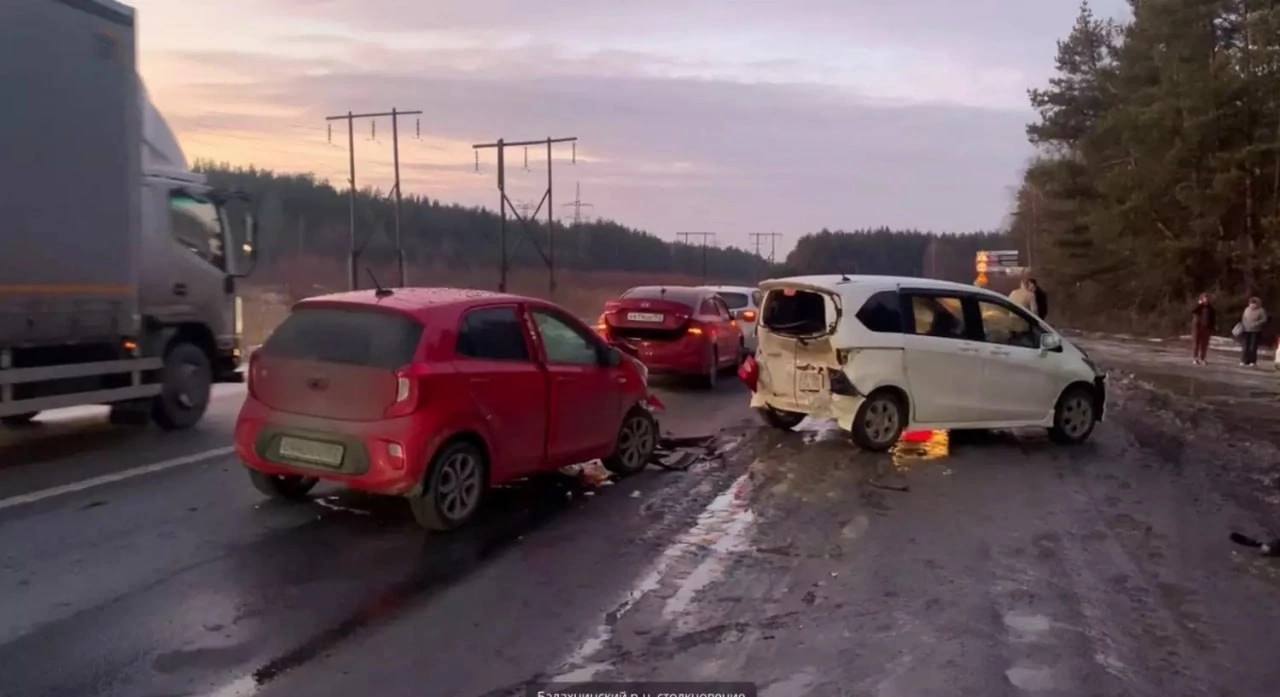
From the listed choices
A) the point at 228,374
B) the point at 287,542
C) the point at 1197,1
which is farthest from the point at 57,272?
the point at 1197,1

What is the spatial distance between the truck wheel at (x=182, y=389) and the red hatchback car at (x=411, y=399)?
421cm

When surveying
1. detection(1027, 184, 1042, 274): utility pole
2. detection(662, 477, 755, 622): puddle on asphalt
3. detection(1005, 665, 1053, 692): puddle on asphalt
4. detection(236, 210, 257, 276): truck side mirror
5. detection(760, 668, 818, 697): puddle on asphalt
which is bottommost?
detection(1005, 665, 1053, 692): puddle on asphalt

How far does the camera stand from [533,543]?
24.3 ft

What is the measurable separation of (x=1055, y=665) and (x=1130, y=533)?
325 centimetres

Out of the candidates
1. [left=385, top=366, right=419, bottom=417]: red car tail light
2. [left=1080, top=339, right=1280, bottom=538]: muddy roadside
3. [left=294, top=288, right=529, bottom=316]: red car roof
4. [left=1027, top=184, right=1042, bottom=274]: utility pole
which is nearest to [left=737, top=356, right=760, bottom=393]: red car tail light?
[left=1080, top=339, right=1280, bottom=538]: muddy roadside

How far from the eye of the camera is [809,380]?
11719mm

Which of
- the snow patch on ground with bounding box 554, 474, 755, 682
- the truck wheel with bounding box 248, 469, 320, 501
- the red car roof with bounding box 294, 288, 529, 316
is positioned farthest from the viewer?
the truck wheel with bounding box 248, 469, 320, 501

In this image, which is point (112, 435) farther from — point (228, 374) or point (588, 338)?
point (588, 338)

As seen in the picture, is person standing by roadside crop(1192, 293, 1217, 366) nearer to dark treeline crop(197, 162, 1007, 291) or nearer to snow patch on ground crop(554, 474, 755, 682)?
snow patch on ground crop(554, 474, 755, 682)

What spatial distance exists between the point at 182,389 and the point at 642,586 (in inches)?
295

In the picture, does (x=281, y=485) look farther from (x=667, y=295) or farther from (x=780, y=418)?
(x=667, y=295)

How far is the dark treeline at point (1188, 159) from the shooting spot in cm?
3456

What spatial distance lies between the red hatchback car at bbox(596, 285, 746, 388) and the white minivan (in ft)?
14.3

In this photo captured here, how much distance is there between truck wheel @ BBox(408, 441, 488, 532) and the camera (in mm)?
7445
